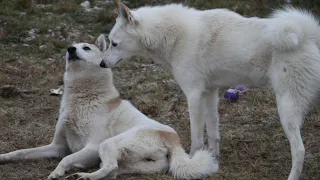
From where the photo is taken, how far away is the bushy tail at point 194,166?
415 cm

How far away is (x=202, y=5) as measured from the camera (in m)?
9.74

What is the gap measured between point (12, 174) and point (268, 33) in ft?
7.33

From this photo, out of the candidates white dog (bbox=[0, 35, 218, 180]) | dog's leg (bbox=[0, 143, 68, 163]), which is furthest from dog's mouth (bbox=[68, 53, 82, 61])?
dog's leg (bbox=[0, 143, 68, 163])

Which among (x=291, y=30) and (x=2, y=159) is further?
(x=2, y=159)

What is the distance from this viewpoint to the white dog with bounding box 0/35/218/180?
422 centimetres

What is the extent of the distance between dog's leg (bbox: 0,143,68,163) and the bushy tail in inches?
41.7

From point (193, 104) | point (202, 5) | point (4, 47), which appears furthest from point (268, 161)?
point (202, 5)

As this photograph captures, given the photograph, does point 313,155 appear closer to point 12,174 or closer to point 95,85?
point 95,85

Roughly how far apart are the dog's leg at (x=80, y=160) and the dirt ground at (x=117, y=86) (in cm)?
17

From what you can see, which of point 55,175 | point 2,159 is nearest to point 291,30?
point 55,175

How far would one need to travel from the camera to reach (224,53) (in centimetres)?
463

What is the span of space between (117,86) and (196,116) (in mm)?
2399

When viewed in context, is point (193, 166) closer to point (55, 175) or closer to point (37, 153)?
point (55, 175)

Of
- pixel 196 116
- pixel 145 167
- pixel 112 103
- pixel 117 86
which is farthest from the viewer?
pixel 117 86
